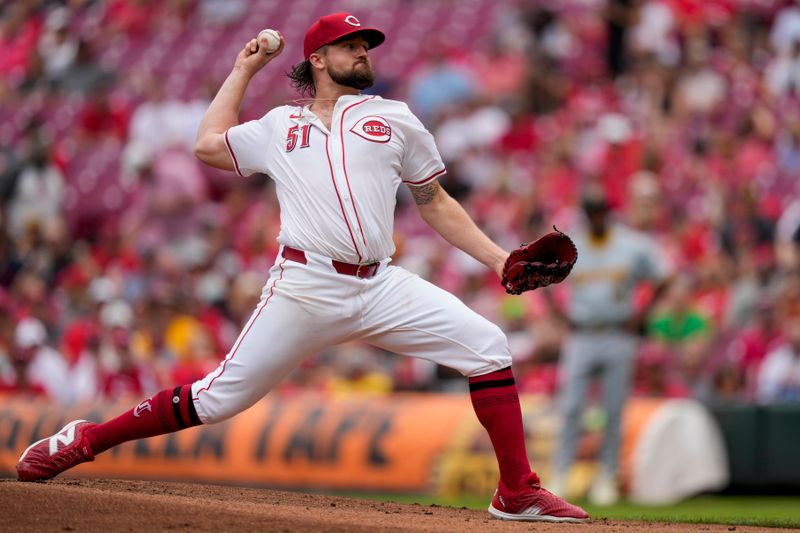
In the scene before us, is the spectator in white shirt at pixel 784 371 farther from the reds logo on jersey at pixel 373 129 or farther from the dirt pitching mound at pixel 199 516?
the reds logo on jersey at pixel 373 129

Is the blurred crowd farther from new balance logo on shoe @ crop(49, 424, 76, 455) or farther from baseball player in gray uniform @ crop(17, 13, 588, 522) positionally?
new balance logo on shoe @ crop(49, 424, 76, 455)

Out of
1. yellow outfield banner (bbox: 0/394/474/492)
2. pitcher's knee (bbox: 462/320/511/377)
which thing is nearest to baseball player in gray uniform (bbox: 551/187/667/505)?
yellow outfield banner (bbox: 0/394/474/492)

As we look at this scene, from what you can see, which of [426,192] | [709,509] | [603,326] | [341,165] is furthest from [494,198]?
[341,165]

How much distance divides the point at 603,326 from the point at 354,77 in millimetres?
4055

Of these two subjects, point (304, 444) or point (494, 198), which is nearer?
point (304, 444)

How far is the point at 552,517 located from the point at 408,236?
26.0 ft

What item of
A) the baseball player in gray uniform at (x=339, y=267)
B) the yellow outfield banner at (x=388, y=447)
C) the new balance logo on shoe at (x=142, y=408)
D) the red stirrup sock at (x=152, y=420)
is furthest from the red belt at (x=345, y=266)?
the yellow outfield banner at (x=388, y=447)

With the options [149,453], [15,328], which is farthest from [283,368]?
[15,328]

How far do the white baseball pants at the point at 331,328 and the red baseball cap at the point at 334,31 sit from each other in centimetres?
95

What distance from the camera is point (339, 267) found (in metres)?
5.73

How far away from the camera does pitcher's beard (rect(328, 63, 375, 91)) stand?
594 centimetres

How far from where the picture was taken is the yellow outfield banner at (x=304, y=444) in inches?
399

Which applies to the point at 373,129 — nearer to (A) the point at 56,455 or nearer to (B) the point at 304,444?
(A) the point at 56,455

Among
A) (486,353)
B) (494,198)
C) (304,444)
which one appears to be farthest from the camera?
(494,198)
